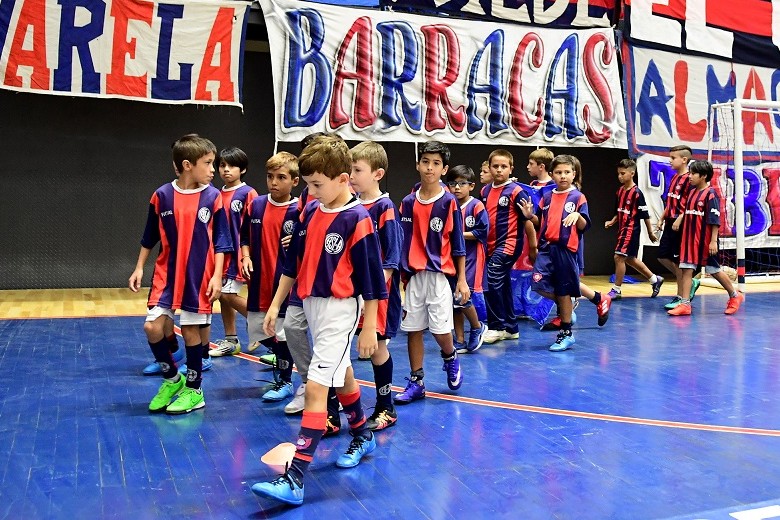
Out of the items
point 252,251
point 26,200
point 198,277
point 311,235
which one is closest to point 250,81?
point 26,200

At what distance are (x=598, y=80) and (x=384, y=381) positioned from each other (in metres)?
7.95

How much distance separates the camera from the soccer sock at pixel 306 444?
3248mm

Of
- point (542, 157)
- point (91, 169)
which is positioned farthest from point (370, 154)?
point (91, 169)

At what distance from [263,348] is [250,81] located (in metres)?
5.48

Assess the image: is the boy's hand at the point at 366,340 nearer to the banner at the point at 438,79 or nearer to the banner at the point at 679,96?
the banner at the point at 438,79

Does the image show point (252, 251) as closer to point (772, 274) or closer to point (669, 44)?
point (669, 44)

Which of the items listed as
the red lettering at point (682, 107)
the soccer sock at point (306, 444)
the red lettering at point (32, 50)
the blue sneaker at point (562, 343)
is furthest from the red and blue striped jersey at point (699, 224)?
the red lettering at point (32, 50)

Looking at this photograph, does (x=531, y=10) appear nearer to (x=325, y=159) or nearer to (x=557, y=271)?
(x=557, y=271)

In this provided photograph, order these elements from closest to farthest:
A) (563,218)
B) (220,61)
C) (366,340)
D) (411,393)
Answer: (366,340) < (411,393) < (563,218) < (220,61)

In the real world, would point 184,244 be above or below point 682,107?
below

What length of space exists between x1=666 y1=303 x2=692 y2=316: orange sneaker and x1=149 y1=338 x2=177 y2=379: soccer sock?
5.71 metres

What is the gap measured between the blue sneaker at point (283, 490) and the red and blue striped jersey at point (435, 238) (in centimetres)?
203

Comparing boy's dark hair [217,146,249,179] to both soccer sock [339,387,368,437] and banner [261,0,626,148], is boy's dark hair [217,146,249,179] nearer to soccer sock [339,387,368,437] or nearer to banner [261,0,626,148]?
soccer sock [339,387,368,437]

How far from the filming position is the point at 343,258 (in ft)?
11.4
